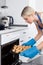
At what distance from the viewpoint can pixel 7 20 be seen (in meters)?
3.71

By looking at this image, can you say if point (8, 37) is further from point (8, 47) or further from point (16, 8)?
point (16, 8)

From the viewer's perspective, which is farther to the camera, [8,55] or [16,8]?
[16,8]

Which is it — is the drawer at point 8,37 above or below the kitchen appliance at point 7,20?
below

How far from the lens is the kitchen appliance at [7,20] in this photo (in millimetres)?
3676

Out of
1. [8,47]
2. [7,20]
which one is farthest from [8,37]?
[7,20]

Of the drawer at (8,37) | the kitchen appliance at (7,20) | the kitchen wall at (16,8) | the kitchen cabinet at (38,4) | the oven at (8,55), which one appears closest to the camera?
the drawer at (8,37)

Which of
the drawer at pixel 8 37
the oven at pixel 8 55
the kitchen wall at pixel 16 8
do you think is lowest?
the oven at pixel 8 55

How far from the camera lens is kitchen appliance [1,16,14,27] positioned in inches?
145

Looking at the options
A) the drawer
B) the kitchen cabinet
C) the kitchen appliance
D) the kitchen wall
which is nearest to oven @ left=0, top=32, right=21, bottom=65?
the drawer

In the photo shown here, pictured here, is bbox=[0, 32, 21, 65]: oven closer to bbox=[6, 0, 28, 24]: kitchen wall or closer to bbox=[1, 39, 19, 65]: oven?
bbox=[1, 39, 19, 65]: oven

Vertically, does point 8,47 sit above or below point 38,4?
below

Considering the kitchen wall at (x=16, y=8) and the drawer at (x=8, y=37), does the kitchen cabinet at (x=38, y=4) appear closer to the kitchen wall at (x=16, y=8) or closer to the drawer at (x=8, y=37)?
the kitchen wall at (x=16, y=8)

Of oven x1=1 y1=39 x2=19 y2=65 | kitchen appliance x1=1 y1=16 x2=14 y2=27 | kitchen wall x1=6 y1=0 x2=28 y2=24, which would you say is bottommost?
oven x1=1 y1=39 x2=19 y2=65

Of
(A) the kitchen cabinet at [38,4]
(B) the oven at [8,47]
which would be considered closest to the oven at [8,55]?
(B) the oven at [8,47]
